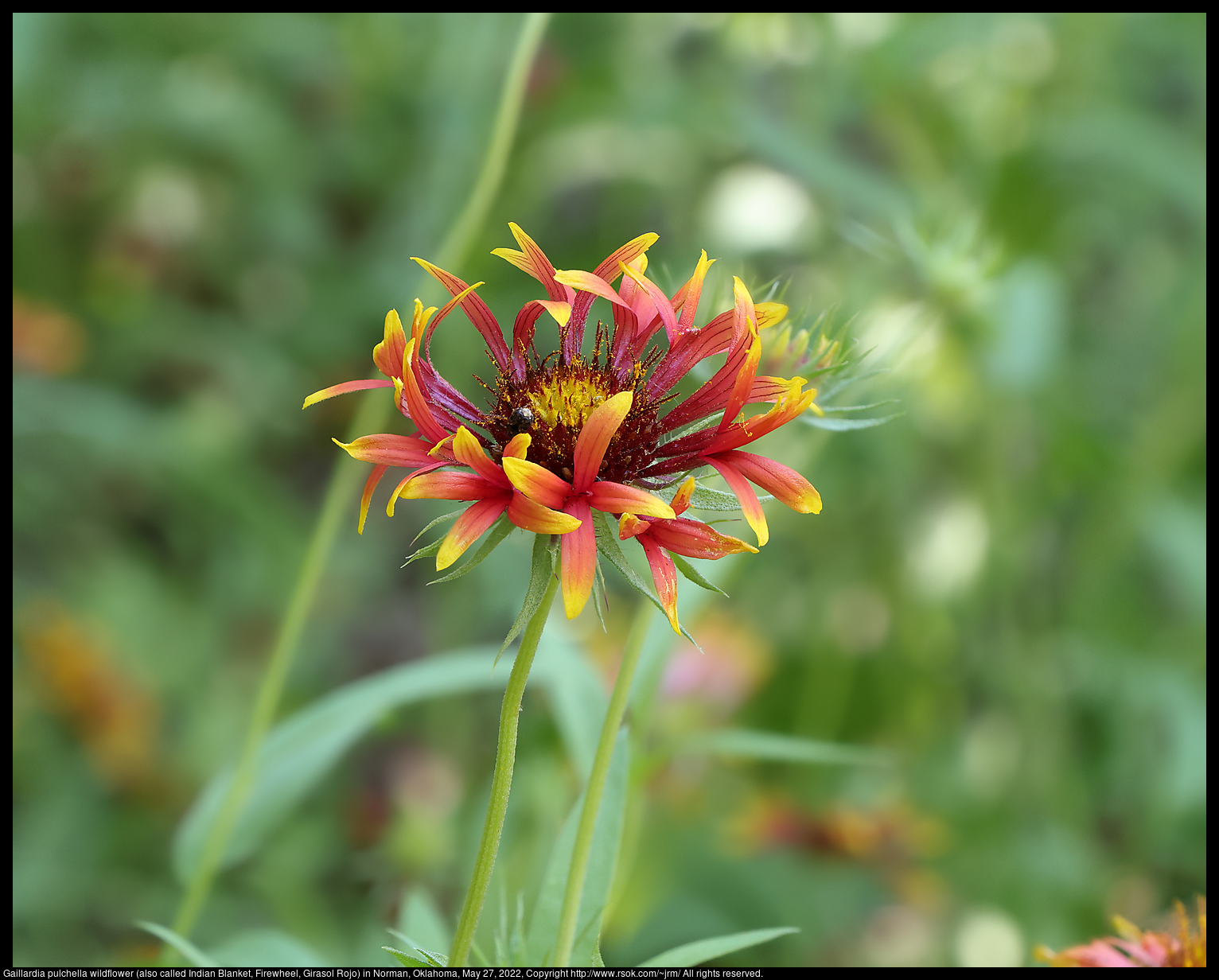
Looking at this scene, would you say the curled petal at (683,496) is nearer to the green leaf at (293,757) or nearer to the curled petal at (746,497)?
the curled petal at (746,497)

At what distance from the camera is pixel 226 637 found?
190cm

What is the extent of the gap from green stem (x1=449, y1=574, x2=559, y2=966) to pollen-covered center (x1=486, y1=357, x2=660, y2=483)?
0.41 feet

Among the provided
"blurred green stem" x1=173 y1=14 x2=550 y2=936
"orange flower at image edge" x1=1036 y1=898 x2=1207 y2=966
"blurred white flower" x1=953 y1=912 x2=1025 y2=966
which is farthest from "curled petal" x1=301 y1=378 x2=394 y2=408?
"blurred white flower" x1=953 y1=912 x2=1025 y2=966

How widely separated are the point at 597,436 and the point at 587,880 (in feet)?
0.87

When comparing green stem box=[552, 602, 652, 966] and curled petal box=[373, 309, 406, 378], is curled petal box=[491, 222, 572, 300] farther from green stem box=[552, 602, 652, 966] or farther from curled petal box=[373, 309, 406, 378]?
green stem box=[552, 602, 652, 966]

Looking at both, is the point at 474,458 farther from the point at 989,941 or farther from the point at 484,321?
the point at 989,941

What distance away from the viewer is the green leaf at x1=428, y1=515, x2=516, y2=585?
1.47 ft

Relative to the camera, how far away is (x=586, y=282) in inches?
19.3

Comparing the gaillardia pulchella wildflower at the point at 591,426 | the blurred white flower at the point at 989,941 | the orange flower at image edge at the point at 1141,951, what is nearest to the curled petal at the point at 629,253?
A: the gaillardia pulchella wildflower at the point at 591,426

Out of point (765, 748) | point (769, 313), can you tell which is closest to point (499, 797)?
point (769, 313)

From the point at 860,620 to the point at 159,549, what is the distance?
4.79 ft

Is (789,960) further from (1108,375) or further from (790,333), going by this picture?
(1108,375)

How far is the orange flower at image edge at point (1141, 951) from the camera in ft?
1.99

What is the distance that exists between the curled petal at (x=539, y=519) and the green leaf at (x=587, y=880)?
0.17 meters
